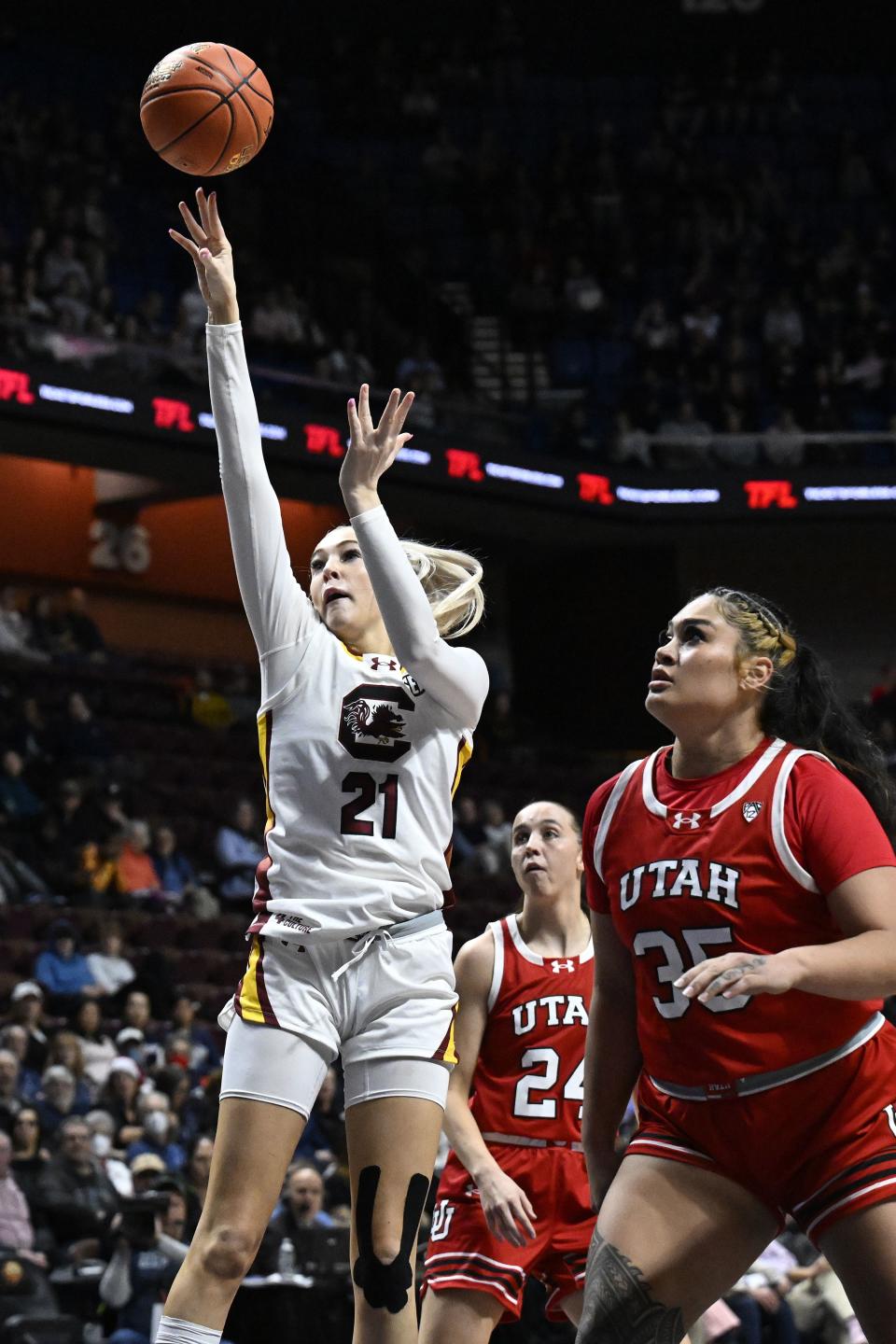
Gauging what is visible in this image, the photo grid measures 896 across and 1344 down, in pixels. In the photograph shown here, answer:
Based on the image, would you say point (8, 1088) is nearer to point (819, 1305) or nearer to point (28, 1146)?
point (28, 1146)

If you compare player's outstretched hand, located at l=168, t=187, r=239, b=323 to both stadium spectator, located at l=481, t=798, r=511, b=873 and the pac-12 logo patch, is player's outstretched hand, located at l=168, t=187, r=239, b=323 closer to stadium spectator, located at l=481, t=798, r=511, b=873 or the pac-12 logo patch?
→ the pac-12 logo patch

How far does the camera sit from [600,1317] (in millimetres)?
3461

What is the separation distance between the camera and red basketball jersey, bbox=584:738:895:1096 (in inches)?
140

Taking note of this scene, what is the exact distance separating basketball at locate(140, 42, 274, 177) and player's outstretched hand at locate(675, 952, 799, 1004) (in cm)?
276

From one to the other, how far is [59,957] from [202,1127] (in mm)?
2483

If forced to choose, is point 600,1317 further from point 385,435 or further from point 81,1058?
point 81,1058

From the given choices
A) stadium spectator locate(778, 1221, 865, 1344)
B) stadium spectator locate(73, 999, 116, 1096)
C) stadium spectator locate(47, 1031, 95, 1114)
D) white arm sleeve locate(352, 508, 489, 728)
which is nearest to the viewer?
white arm sleeve locate(352, 508, 489, 728)

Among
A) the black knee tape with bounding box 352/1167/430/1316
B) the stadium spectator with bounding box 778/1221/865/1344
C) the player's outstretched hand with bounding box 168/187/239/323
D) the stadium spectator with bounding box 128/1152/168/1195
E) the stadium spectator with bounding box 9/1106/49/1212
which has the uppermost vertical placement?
the player's outstretched hand with bounding box 168/187/239/323

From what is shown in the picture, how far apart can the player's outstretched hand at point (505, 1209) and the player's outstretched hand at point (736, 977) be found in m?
1.57

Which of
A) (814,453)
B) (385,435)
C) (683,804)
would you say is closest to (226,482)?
(385,435)

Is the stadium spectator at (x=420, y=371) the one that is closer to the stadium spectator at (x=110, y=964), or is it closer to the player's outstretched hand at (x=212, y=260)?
the stadium spectator at (x=110, y=964)

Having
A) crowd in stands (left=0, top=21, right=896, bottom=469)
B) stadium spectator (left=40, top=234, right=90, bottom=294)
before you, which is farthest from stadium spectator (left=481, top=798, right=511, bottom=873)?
stadium spectator (left=40, top=234, right=90, bottom=294)

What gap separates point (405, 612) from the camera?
3.79m

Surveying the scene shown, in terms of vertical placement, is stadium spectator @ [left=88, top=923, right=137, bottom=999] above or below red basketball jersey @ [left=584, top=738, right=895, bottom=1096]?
below
